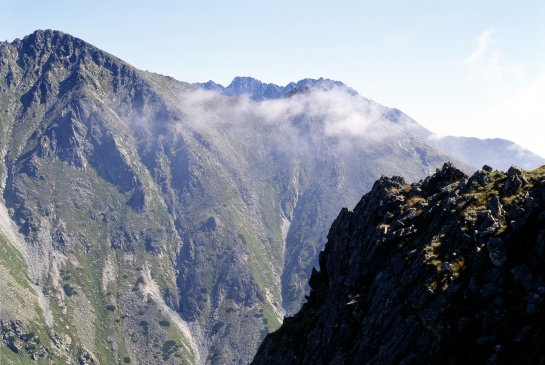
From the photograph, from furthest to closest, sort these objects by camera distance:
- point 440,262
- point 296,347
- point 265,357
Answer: point 265,357 < point 296,347 < point 440,262

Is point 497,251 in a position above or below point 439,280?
above

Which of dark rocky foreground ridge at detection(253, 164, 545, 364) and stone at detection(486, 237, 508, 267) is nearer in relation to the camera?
dark rocky foreground ridge at detection(253, 164, 545, 364)

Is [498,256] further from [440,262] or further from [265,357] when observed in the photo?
[265,357]

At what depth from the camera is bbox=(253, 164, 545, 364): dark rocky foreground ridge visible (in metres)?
35.2

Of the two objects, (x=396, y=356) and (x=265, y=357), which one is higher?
(x=396, y=356)

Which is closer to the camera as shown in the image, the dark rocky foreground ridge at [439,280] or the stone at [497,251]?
the dark rocky foreground ridge at [439,280]

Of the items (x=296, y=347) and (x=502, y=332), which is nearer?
(x=502, y=332)

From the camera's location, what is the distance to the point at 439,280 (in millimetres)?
42938

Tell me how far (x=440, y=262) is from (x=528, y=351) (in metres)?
14.4

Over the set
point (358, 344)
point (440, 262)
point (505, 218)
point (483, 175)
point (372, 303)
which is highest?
point (483, 175)

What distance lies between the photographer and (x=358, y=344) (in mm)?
49281

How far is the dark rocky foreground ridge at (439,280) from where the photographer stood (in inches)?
1387

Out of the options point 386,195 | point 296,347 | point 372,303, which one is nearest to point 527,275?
point 372,303

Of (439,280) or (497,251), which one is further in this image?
(439,280)
